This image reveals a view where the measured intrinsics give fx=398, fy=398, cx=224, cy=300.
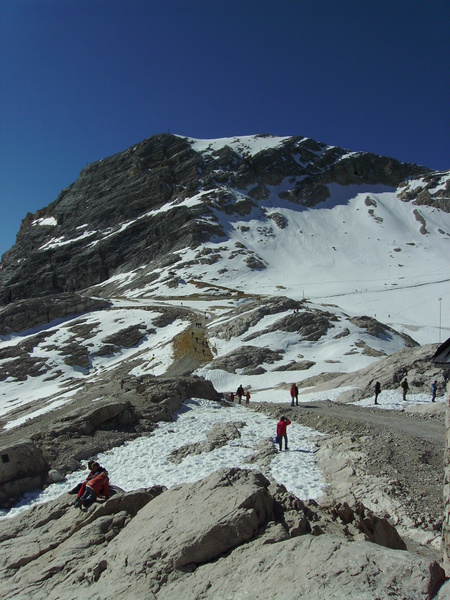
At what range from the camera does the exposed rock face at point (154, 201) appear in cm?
14325

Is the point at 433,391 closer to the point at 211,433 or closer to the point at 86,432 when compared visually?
the point at 211,433

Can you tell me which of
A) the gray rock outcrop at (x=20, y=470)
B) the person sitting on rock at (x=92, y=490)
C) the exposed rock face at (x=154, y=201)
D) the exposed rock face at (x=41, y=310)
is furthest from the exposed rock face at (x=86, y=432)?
the exposed rock face at (x=154, y=201)

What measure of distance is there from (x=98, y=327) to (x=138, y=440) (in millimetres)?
53389

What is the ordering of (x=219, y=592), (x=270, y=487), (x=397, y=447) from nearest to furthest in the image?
(x=219, y=592)
(x=270, y=487)
(x=397, y=447)

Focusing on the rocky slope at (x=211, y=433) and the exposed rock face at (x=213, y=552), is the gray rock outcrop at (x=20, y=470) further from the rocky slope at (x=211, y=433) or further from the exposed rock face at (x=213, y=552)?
the exposed rock face at (x=213, y=552)

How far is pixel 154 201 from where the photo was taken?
163 m

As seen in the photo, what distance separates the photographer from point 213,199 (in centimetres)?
15512

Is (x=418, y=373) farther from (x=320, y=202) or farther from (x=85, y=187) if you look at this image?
(x=85, y=187)

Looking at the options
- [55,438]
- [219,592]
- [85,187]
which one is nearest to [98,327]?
[55,438]

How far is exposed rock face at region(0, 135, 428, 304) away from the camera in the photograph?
143250 millimetres

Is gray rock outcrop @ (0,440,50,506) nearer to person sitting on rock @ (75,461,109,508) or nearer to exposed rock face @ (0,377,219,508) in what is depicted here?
exposed rock face @ (0,377,219,508)

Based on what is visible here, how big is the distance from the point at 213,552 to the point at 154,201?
543ft

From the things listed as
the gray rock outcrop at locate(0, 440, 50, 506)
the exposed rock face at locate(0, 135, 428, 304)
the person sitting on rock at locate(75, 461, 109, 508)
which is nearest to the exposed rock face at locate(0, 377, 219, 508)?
the gray rock outcrop at locate(0, 440, 50, 506)

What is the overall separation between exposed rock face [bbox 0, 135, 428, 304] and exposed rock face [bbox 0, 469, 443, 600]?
114m
